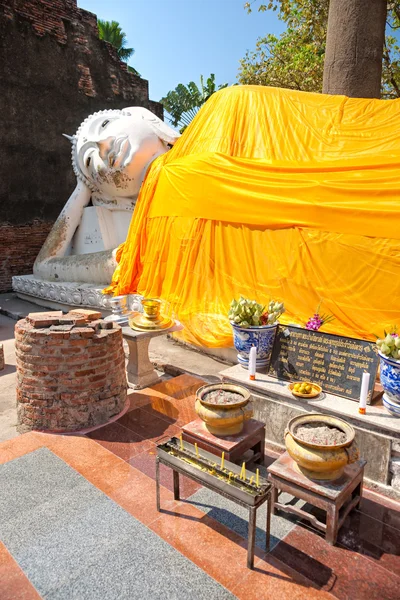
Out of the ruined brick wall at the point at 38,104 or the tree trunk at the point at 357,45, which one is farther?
the ruined brick wall at the point at 38,104

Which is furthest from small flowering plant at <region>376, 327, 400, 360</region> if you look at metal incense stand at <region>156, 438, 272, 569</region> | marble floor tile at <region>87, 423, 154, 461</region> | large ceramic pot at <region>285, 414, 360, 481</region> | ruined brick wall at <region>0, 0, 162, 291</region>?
ruined brick wall at <region>0, 0, 162, 291</region>

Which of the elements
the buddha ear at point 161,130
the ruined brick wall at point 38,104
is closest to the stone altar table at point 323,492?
the buddha ear at point 161,130

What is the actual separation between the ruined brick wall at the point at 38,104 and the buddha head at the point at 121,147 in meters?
2.94

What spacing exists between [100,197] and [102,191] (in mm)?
182

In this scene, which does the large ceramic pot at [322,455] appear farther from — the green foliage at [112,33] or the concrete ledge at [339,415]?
the green foliage at [112,33]

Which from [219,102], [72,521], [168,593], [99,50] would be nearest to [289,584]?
[168,593]

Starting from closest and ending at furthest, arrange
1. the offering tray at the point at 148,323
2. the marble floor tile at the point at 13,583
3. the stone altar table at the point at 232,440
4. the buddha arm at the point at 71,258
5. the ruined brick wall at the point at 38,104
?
the marble floor tile at the point at 13,583 → the stone altar table at the point at 232,440 → the offering tray at the point at 148,323 → the buddha arm at the point at 71,258 → the ruined brick wall at the point at 38,104

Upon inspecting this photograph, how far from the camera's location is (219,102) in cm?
548

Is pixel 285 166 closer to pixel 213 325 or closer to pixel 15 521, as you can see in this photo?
pixel 213 325

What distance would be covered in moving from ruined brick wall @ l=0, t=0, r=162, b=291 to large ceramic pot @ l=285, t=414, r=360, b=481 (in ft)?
27.0

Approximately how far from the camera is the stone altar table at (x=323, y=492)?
2041mm

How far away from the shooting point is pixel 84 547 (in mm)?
2076

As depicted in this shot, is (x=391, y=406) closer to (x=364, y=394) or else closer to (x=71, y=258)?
(x=364, y=394)

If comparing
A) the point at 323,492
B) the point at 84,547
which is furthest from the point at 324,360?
the point at 84,547
